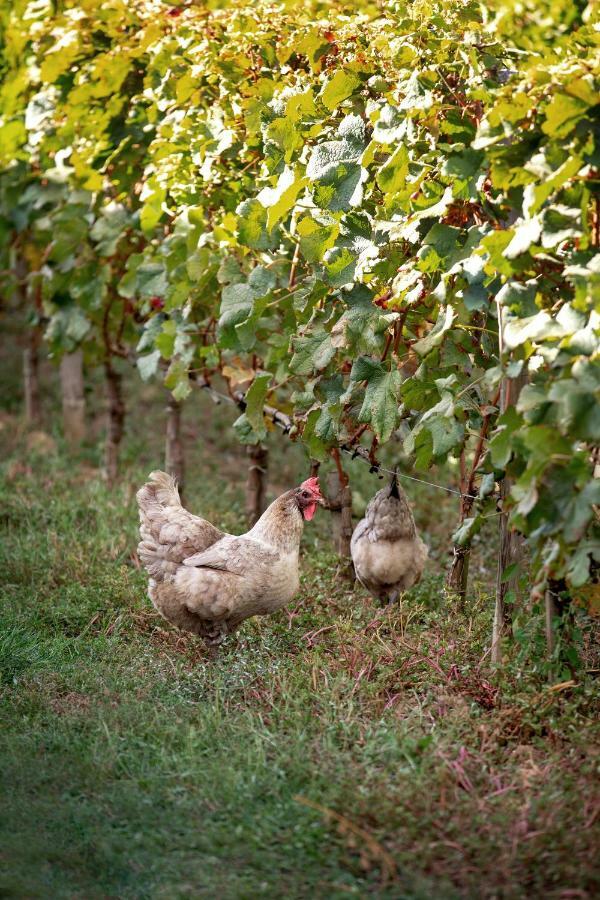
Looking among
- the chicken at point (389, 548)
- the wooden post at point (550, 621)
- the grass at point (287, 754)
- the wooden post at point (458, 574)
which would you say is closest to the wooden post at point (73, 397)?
the grass at point (287, 754)

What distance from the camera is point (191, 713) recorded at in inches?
156

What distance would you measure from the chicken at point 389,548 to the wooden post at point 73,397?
400cm

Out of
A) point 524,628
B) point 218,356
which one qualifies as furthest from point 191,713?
point 218,356

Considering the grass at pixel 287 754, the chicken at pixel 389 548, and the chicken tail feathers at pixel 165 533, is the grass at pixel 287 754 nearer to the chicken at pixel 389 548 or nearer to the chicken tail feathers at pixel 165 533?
the chicken at pixel 389 548

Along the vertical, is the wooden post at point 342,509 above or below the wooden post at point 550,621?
below

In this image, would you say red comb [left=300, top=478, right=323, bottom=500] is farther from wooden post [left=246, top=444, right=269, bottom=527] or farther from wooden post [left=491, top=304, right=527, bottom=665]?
wooden post [left=246, top=444, right=269, bottom=527]

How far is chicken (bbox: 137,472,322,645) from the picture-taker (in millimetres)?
4586

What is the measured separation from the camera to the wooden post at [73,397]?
8508 mm

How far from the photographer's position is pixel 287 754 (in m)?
3.51

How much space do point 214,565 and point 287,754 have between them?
128cm

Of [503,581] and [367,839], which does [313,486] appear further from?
[367,839]

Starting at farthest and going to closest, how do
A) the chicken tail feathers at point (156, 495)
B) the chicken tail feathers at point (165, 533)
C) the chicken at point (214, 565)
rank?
the chicken tail feathers at point (156, 495), the chicken tail feathers at point (165, 533), the chicken at point (214, 565)

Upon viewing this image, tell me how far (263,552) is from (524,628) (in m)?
1.25

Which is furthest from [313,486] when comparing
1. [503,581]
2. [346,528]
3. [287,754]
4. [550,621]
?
[287,754]
